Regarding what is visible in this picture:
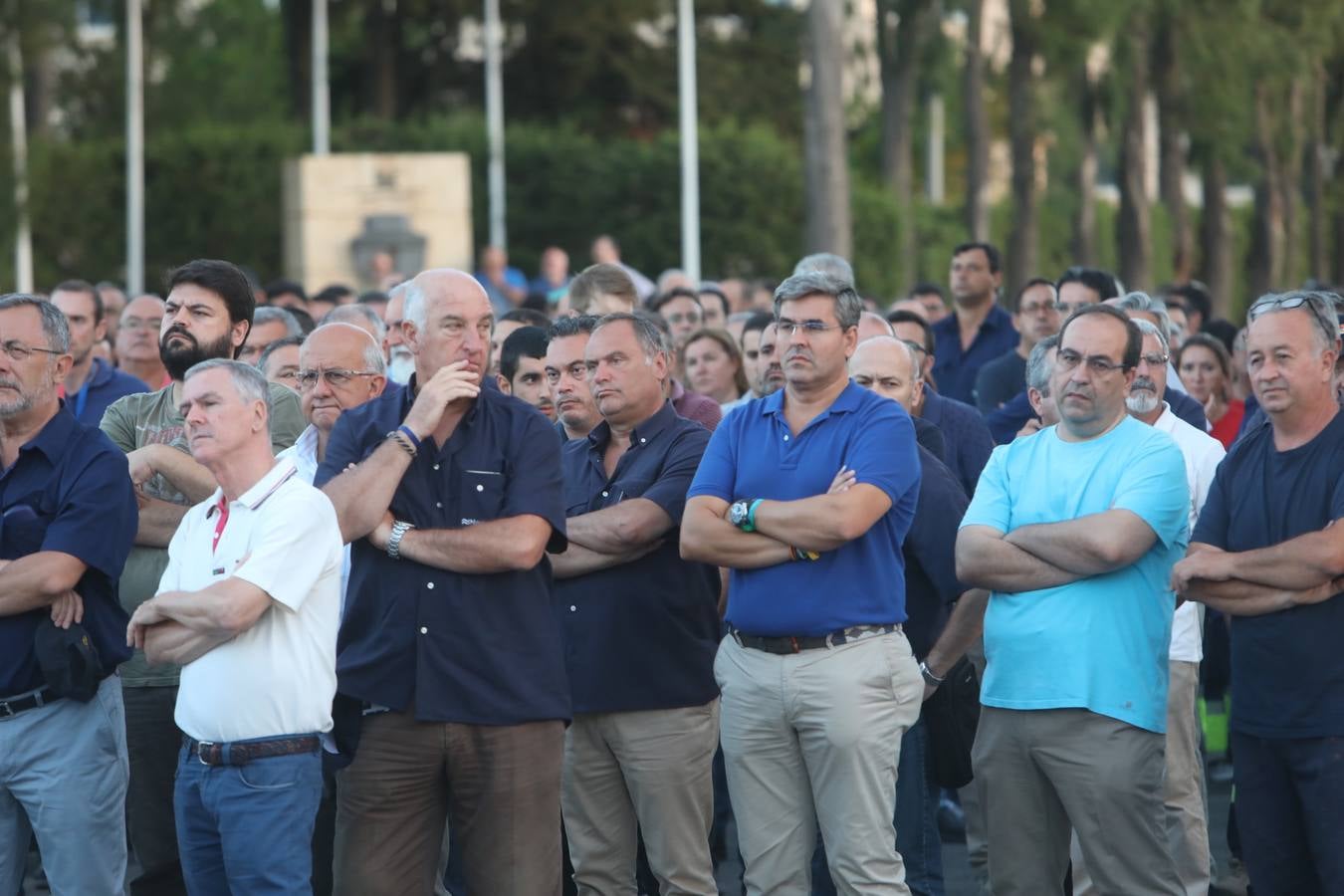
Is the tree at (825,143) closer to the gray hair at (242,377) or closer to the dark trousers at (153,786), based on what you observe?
the dark trousers at (153,786)

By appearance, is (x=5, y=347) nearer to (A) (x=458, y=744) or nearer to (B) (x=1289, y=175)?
(A) (x=458, y=744)

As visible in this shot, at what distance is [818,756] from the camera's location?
6.43m

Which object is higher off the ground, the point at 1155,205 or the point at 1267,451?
the point at 1155,205

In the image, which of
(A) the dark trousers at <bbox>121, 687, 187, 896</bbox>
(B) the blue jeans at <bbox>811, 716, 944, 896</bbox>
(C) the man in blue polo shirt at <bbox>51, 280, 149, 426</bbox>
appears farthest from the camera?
(C) the man in blue polo shirt at <bbox>51, 280, 149, 426</bbox>

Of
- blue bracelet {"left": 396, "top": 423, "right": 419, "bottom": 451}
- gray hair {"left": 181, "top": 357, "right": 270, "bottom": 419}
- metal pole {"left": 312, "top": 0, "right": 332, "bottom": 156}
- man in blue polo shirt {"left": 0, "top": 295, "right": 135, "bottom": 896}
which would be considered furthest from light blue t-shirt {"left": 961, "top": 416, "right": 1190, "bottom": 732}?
metal pole {"left": 312, "top": 0, "right": 332, "bottom": 156}

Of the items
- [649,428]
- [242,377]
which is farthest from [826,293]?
[242,377]

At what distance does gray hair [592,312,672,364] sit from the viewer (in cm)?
702

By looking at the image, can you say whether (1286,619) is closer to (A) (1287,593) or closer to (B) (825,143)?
(A) (1287,593)

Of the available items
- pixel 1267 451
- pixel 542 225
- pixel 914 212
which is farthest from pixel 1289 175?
pixel 1267 451

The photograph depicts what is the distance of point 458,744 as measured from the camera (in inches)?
234

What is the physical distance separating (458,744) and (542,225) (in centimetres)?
2755

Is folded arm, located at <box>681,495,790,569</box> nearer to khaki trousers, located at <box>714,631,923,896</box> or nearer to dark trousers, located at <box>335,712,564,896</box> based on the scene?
khaki trousers, located at <box>714,631,923,896</box>

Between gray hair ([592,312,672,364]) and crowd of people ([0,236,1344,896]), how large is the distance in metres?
0.02

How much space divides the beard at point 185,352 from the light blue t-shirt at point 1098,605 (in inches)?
103
